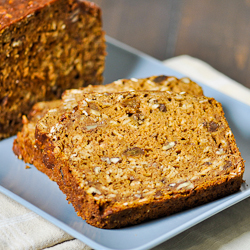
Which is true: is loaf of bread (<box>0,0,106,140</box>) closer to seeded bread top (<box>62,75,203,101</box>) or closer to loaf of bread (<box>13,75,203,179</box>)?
loaf of bread (<box>13,75,203,179</box>)

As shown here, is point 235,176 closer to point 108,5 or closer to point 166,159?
point 166,159

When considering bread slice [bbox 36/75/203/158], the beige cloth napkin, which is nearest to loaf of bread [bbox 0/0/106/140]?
bread slice [bbox 36/75/203/158]

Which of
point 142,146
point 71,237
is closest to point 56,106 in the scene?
point 142,146

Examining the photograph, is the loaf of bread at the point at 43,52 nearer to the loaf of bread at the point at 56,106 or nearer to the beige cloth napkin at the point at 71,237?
the loaf of bread at the point at 56,106

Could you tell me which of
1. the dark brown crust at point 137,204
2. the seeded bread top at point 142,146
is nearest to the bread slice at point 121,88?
the seeded bread top at point 142,146

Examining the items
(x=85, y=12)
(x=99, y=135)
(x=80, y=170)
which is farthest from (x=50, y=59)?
(x=80, y=170)

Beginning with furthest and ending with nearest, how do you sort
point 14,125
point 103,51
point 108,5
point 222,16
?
1. point 108,5
2. point 222,16
3. point 103,51
4. point 14,125
